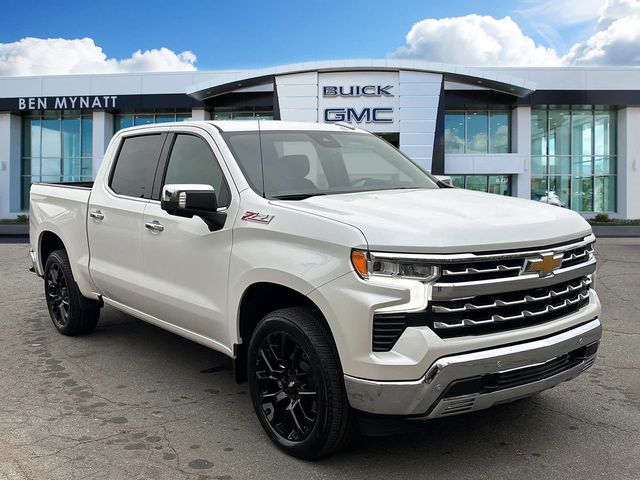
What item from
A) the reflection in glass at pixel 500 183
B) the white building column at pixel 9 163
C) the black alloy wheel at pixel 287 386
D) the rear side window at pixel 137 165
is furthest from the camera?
the white building column at pixel 9 163

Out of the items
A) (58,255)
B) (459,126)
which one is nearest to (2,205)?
(459,126)

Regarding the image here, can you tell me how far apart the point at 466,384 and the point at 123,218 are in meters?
3.11

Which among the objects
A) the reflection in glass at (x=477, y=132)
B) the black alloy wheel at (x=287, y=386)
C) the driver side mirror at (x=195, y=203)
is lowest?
the black alloy wheel at (x=287, y=386)

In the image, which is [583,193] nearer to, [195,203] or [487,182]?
[487,182]

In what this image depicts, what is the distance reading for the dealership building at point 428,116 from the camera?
29.4m

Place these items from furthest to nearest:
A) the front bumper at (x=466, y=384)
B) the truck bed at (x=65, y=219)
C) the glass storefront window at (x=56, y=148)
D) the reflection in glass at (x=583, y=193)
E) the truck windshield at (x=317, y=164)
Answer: the glass storefront window at (x=56, y=148)
the reflection in glass at (x=583, y=193)
the truck bed at (x=65, y=219)
the truck windshield at (x=317, y=164)
the front bumper at (x=466, y=384)

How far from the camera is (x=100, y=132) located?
34.6m

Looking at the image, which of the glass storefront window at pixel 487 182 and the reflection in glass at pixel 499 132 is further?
the reflection in glass at pixel 499 132

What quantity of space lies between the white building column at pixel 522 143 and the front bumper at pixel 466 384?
1200 inches

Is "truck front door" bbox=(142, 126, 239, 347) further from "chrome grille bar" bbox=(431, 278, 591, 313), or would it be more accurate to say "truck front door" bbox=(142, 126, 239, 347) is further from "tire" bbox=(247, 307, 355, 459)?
"chrome grille bar" bbox=(431, 278, 591, 313)

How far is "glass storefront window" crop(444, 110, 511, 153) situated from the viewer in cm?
3359

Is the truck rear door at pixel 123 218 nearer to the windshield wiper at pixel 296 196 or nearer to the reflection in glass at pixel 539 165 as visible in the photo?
the windshield wiper at pixel 296 196

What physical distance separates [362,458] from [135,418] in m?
1.58

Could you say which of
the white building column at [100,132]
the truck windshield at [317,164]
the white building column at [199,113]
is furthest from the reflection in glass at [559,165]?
the truck windshield at [317,164]
